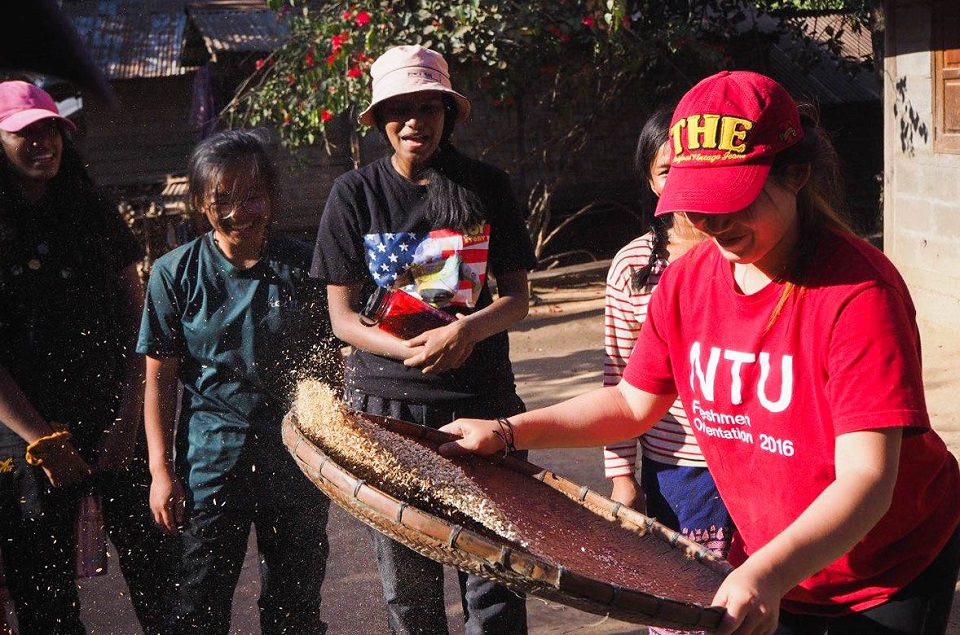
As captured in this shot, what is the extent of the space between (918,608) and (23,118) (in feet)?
8.62

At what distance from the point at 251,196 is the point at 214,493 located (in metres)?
0.81

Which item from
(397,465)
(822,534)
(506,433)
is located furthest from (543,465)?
(822,534)

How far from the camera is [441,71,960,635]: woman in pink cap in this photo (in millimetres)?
1753

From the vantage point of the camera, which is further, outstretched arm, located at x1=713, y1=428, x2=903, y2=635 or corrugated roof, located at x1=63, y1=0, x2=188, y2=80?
corrugated roof, located at x1=63, y1=0, x2=188, y2=80

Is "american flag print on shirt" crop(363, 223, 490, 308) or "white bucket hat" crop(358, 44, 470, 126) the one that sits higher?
"white bucket hat" crop(358, 44, 470, 126)

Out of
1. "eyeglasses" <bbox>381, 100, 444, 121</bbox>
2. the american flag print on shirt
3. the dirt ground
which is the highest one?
"eyeglasses" <bbox>381, 100, 444, 121</bbox>

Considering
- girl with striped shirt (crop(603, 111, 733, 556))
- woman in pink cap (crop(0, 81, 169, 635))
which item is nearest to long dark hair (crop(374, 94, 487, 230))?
girl with striped shirt (crop(603, 111, 733, 556))

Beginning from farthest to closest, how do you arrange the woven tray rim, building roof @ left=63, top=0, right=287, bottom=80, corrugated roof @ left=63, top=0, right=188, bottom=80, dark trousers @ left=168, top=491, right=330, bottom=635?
1. corrugated roof @ left=63, top=0, right=188, bottom=80
2. building roof @ left=63, top=0, right=287, bottom=80
3. dark trousers @ left=168, top=491, right=330, bottom=635
4. the woven tray rim

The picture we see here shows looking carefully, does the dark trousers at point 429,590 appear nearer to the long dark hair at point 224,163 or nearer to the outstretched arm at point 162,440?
the outstretched arm at point 162,440

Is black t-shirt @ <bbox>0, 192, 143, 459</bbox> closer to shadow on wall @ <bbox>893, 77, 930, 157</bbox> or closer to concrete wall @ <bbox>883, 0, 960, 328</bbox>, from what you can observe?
concrete wall @ <bbox>883, 0, 960, 328</bbox>

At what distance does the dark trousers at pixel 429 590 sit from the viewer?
10.2 ft

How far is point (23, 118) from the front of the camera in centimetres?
318

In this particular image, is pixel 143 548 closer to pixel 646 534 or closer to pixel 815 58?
pixel 646 534

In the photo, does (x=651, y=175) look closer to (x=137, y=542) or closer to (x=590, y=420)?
(x=590, y=420)
